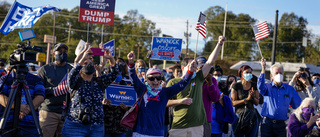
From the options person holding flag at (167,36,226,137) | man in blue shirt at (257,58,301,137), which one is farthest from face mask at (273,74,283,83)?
person holding flag at (167,36,226,137)

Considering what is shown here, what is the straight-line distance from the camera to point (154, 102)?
195 inches

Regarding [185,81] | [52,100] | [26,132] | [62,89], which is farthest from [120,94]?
[26,132]

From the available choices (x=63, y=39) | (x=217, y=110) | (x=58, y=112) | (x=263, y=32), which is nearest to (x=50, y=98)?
(x=58, y=112)

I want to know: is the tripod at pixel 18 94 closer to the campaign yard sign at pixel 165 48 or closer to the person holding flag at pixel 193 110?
the person holding flag at pixel 193 110

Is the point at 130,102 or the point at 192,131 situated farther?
the point at 130,102

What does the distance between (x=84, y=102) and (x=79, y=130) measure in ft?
1.22

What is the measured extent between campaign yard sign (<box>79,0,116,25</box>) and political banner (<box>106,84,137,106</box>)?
3.00 meters

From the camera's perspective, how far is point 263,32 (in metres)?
10.9

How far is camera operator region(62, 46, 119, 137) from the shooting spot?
497 cm

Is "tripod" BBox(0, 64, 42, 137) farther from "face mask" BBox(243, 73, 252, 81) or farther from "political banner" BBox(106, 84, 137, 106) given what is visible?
"face mask" BBox(243, 73, 252, 81)

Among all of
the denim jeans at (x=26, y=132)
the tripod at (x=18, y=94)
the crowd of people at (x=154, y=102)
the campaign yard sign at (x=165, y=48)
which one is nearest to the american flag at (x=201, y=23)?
the crowd of people at (x=154, y=102)

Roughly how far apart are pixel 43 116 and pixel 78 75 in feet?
4.94

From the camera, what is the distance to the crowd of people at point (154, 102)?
194 inches

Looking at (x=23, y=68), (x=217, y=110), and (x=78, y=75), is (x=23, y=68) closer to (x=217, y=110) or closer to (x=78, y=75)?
(x=78, y=75)
